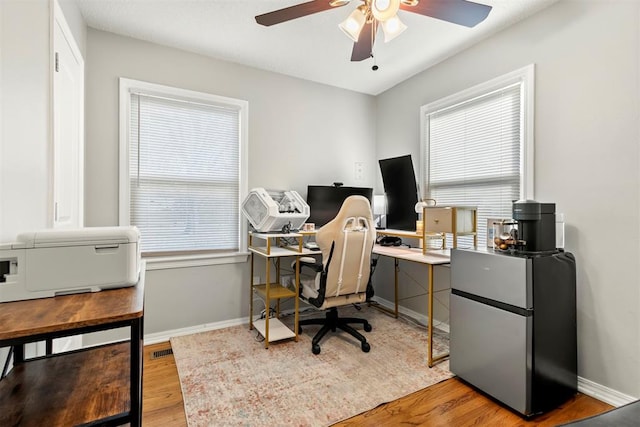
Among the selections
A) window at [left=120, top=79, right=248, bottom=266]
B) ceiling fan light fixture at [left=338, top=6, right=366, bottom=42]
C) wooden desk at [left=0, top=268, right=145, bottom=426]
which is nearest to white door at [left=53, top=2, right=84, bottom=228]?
window at [left=120, top=79, right=248, bottom=266]

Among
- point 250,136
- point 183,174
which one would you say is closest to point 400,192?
point 250,136

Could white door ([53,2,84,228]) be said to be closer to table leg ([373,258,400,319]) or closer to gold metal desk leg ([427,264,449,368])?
gold metal desk leg ([427,264,449,368])

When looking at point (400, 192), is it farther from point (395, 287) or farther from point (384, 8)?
point (384, 8)

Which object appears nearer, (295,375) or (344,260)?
(295,375)

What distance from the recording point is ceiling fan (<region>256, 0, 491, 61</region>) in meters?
1.57

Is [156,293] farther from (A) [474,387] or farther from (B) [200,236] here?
(A) [474,387]

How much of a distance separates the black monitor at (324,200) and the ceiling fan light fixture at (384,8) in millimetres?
1900

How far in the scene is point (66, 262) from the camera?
1.15 m

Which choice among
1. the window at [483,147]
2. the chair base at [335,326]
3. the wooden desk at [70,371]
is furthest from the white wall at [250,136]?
the wooden desk at [70,371]

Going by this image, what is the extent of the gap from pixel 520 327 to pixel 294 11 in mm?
2177

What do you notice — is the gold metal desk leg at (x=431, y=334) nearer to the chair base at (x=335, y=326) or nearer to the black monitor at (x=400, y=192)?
the chair base at (x=335, y=326)

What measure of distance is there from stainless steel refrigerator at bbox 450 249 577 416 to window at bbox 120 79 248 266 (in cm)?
218

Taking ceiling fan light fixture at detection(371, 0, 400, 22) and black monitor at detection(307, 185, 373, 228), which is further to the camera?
black monitor at detection(307, 185, 373, 228)

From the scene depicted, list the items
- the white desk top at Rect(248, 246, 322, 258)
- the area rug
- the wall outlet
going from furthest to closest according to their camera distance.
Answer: the wall outlet
the white desk top at Rect(248, 246, 322, 258)
the area rug
